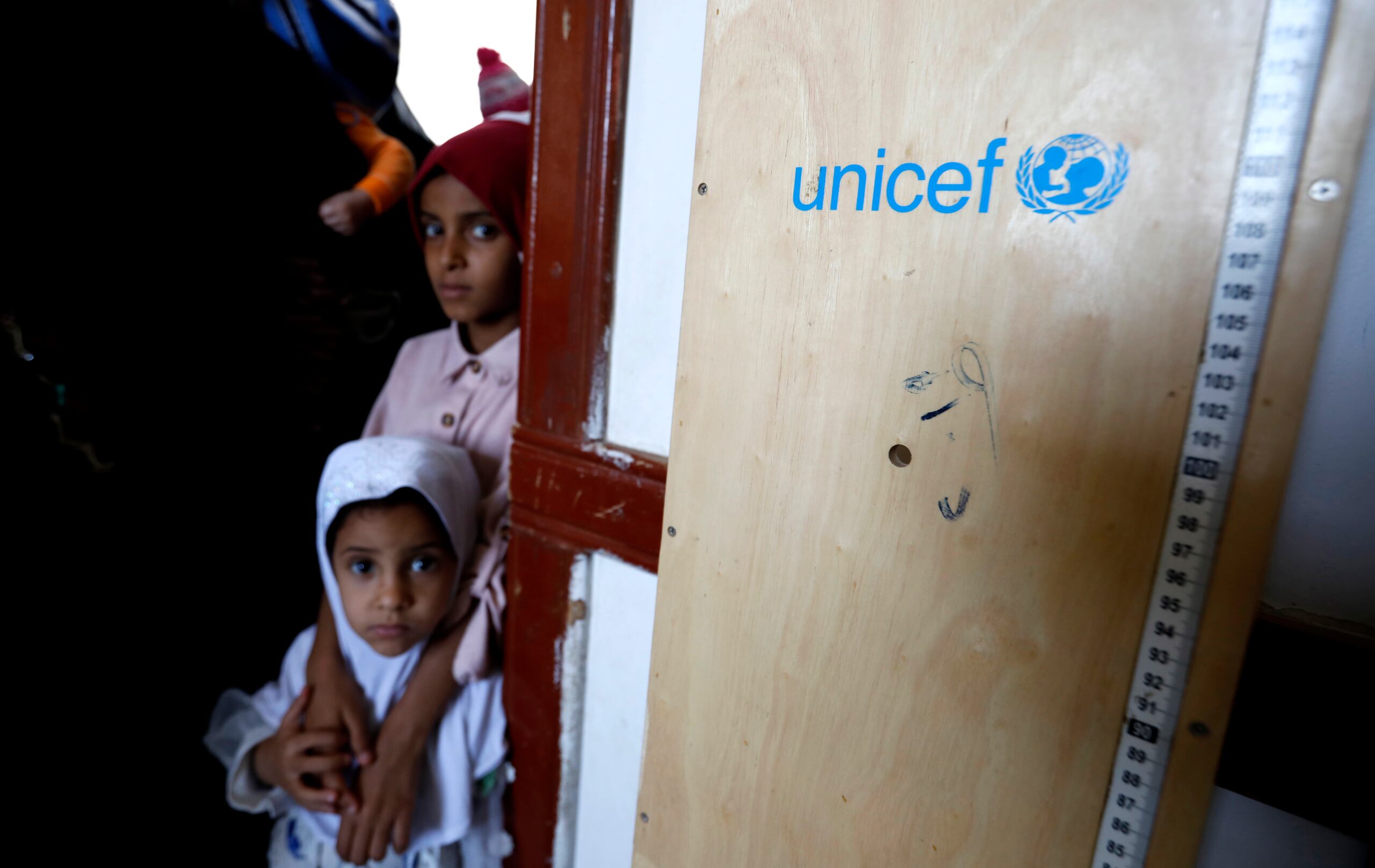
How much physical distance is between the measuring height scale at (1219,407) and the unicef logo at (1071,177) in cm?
6

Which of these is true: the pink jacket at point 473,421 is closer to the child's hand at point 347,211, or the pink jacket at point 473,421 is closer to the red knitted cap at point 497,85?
the child's hand at point 347,211

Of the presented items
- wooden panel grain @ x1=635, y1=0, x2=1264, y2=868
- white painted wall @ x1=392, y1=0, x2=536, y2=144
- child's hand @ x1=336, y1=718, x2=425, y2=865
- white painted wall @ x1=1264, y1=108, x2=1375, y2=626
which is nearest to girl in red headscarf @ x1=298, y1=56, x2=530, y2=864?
child's hand @ x1=336, y1=718, x2=425, y2=865

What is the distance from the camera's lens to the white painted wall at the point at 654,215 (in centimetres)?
76

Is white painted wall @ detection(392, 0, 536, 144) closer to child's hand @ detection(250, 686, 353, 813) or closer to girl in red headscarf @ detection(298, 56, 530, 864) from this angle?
girl in red headscarf @ detection(298, 56, 530, 864)

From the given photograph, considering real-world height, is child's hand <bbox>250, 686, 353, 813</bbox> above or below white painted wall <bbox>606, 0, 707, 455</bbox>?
below

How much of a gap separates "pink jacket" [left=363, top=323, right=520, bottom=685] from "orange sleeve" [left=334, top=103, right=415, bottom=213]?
29 centimetres

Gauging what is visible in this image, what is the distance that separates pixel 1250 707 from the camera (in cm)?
52

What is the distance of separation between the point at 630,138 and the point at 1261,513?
2.38ft

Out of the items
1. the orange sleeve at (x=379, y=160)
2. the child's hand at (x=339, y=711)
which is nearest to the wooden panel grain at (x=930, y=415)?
the child's hand at (x=339, y=711)

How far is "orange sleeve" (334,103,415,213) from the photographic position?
131 cm

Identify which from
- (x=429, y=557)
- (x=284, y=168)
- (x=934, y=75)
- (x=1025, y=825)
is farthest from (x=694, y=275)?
(x=284, y=168)

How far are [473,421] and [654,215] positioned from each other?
585mm

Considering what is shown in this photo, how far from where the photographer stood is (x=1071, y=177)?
429 mm

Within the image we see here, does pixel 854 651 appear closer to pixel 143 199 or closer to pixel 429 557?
pixel 429 557
